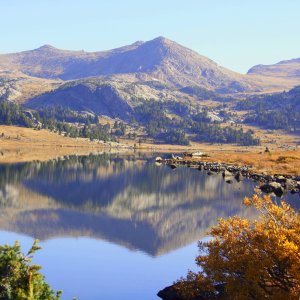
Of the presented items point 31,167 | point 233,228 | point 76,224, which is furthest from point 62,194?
point 233,228

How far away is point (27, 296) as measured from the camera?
2052 centimetres

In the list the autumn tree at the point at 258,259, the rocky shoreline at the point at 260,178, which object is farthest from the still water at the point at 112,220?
the autumn tree at the point at 258,259

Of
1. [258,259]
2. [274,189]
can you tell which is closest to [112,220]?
[274,189]

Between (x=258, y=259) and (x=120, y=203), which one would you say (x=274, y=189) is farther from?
(x=258, y=259)

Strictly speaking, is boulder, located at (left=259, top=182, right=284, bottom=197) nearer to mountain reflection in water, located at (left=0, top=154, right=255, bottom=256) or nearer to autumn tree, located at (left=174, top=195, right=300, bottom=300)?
mountain reflection in water, located at (left=0, top=154, right=255, bottom=256)

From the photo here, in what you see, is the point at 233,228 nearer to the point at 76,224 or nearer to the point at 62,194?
the point at 76,224

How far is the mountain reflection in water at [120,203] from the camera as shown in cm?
6988

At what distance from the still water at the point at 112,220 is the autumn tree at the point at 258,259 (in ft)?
34.6

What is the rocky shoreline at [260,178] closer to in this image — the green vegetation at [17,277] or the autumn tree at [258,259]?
the autumn tree at [258,259]

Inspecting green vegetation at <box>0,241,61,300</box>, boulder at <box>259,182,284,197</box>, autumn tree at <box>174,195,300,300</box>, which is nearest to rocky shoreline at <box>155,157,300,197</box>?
boulder at <box>259,182,284,197</box>

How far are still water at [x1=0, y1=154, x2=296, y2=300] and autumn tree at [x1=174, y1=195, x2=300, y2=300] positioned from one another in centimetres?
1054

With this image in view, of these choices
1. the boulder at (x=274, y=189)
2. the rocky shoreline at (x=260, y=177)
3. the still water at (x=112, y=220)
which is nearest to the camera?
the still water at (x=112, y=220)

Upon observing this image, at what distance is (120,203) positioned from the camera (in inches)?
3920

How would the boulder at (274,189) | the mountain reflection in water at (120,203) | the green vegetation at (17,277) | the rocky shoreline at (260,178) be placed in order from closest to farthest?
the green vegetation at (17,277) → the mountain reflection in water at (120,203) → the boulder at (274,189) → the rocky shoreline at (260,178)
